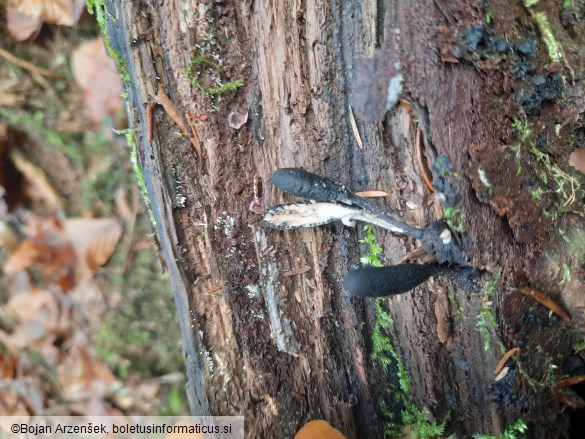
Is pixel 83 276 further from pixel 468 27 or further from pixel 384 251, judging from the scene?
pixel 468 27

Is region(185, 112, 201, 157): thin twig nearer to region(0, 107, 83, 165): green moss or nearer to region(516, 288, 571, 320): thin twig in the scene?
region(516, 288, 571, 320): thin twig

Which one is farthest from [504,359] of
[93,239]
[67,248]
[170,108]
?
[67,248]

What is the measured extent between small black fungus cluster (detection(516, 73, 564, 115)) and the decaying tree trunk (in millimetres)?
24

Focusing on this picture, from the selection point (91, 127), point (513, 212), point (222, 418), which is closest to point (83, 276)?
point (91, 127)

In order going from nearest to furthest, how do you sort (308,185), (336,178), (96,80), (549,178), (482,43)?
(482,43) → (549,178) → (308,185) → (336,178) → (96,80)

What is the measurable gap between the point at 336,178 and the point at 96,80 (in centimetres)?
176

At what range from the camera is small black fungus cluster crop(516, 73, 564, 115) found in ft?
4.07

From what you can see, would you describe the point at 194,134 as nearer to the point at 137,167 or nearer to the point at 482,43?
the point at 137,167

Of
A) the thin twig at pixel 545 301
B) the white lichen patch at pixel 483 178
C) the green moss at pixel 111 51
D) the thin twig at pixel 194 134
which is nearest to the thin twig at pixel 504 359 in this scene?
the thin twig at pixel 545 301

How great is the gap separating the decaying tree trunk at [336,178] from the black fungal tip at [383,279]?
0.18 m

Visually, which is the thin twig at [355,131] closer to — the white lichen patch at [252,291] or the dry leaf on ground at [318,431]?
the white lichen patch at [252,291]

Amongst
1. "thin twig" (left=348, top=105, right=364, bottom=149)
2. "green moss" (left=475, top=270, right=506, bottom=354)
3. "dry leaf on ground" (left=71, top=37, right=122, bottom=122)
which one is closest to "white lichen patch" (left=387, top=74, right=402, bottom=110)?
"thin twig" (left=348, top=105, right=364, bottom=149)

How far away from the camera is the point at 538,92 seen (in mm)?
1252

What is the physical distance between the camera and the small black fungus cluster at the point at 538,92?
1.24 m
